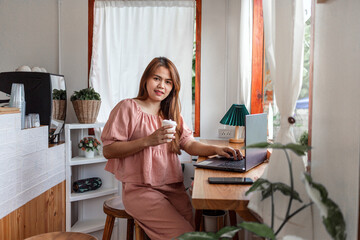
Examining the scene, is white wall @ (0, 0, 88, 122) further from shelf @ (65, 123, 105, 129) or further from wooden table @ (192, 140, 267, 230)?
wooden table @ (192, 140, 267, 230)

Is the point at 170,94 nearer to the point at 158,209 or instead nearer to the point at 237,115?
the point at 237,115

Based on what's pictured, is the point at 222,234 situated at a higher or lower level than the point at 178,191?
higher

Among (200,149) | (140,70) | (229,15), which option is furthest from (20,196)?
(229,15)

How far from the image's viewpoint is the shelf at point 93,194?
8.64 ft

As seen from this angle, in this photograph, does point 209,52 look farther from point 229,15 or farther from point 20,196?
point 20,196

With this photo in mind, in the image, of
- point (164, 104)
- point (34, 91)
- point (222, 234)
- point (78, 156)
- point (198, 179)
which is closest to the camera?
point (222, 234)

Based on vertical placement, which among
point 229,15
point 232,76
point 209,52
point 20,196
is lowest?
point 20,196

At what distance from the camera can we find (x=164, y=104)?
206cm

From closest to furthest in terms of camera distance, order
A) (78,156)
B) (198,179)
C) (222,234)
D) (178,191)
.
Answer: (222,234)
(198,179)
(178,191)
(78,156)

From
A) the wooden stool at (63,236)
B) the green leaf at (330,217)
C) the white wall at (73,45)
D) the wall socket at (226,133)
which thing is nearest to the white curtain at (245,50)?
the wall socket at (226,133)

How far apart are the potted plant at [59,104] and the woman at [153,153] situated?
100 centimetres

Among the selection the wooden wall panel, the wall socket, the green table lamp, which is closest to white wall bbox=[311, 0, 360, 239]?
the green table lamp

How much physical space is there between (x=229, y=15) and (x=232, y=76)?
0.57m

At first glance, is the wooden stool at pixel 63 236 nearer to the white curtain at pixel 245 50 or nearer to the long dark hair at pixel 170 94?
the long dark hair at pixel 170 94
